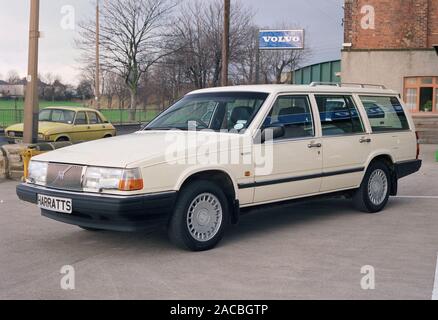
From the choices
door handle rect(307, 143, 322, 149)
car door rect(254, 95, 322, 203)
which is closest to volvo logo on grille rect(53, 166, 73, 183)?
car door rect(254, 95, 322, 203)

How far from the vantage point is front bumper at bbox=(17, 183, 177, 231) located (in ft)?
17.9

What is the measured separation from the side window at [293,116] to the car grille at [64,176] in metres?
2.18

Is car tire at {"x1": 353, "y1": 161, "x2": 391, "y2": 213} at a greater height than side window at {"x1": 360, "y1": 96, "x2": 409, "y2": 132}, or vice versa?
side window at {"x1": 360, "y1": 96, "x2": 409, "y2": 132}

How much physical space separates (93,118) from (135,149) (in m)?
12.5

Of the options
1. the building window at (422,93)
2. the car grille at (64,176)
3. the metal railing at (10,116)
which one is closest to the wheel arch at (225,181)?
the car grille at (64,176)

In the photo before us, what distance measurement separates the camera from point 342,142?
7598 mm

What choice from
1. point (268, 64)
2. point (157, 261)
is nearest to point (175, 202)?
point (157, 261)

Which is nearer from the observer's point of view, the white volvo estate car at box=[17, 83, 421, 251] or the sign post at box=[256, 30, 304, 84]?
the white volvo estate car at box=[17, 83, 421, 251]

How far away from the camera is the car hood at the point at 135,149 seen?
18.5ft

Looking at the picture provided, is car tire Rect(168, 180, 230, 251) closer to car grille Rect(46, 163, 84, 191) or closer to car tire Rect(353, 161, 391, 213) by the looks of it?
car grille Rect(46, 163, 84, 191)

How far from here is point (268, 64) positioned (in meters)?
54.2

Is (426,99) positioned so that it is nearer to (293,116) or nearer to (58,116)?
(58,116)

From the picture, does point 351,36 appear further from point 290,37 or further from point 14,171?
point 14,171
